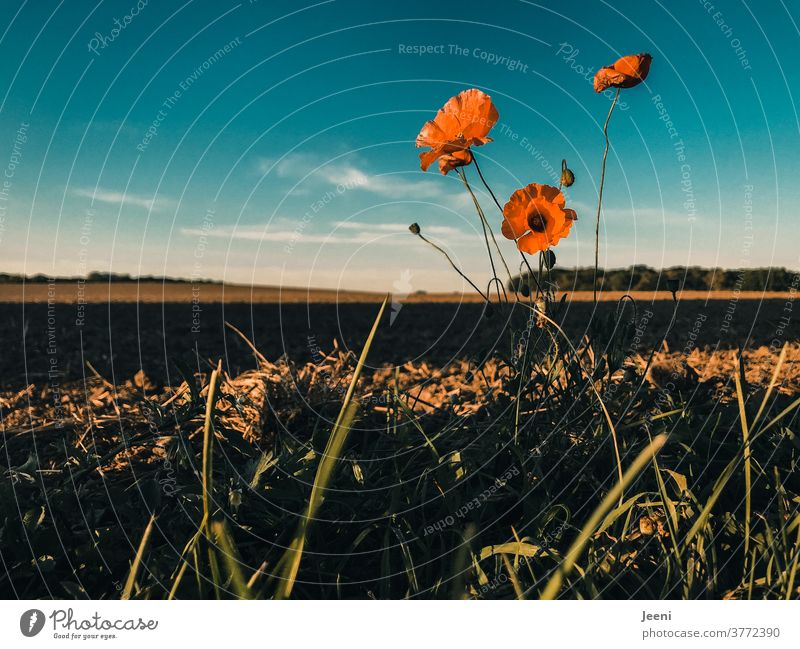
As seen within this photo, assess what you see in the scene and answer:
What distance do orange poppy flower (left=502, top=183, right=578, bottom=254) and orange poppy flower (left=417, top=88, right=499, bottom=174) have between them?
0.65 feet

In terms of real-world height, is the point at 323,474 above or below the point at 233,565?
above

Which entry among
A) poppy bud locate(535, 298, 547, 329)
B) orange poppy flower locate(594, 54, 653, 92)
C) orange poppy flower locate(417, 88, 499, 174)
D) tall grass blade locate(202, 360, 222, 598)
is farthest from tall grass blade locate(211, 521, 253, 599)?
orange poppy flower locate(594, 54, 653, 92)

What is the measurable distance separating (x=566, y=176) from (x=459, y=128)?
35cm

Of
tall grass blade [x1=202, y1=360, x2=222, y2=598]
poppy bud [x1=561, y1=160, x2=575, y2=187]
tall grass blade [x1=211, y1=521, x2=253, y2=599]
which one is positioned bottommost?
tall grass blade [x1=211, y1=521, x2=253, y2=599]

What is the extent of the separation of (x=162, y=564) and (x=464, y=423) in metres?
1.09

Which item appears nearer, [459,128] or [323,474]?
[323,474]

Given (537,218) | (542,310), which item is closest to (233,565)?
(542,310)

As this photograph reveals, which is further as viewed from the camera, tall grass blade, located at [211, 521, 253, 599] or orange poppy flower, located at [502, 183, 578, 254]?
orange poppy flower, located at [502, 183, 578, 254]

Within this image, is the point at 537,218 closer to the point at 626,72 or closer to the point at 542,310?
the point at 542,310

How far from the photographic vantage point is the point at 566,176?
1.79 meters

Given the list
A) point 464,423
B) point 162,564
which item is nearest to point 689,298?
point 464,423

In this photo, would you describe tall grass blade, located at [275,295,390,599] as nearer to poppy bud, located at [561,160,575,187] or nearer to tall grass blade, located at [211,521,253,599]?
tall grass blade, located at [211,521,253,599]

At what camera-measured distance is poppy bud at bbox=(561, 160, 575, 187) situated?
5.84ft
